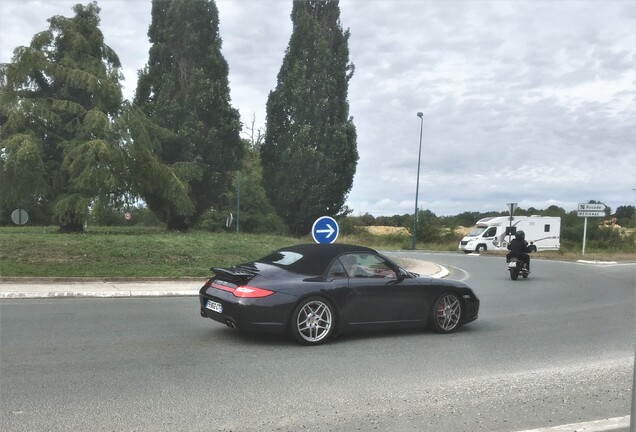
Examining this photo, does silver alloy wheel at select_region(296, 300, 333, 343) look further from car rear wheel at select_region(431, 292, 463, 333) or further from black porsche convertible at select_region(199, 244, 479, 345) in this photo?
car rear wheel at select_region(431, 292, 463, 333)

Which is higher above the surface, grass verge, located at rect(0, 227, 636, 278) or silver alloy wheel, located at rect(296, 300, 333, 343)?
silver alloy wheel, located at rect(296, 300, 333, 343)

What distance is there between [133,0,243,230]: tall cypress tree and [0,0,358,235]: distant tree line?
0.24 ft

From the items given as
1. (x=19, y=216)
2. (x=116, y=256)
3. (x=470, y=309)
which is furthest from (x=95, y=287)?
(x=19, y=216)

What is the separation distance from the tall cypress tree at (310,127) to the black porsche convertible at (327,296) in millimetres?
27413

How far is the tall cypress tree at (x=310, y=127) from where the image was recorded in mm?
35625

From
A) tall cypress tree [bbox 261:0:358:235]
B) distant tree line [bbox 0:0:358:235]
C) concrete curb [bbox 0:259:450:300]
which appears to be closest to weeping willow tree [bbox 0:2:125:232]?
distant tree line [bbox 0:0:358:235]

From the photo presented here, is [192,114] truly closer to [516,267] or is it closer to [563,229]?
[516,267]

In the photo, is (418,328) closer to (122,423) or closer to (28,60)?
(122,423)

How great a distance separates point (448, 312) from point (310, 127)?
92.5 feet

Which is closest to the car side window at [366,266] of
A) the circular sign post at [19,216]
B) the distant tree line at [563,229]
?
Answer: the circular sign post at [19,216]

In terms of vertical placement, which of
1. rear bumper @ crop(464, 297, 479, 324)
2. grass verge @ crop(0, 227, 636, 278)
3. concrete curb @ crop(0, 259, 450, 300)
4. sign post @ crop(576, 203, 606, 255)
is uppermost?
sign post @ crop(576, 203, 606, 255)

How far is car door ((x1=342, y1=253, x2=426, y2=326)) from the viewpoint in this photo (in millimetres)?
7398

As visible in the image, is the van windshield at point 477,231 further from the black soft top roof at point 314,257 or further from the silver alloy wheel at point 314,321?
the silver alloy wheel at point 314,321

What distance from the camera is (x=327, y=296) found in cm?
713
